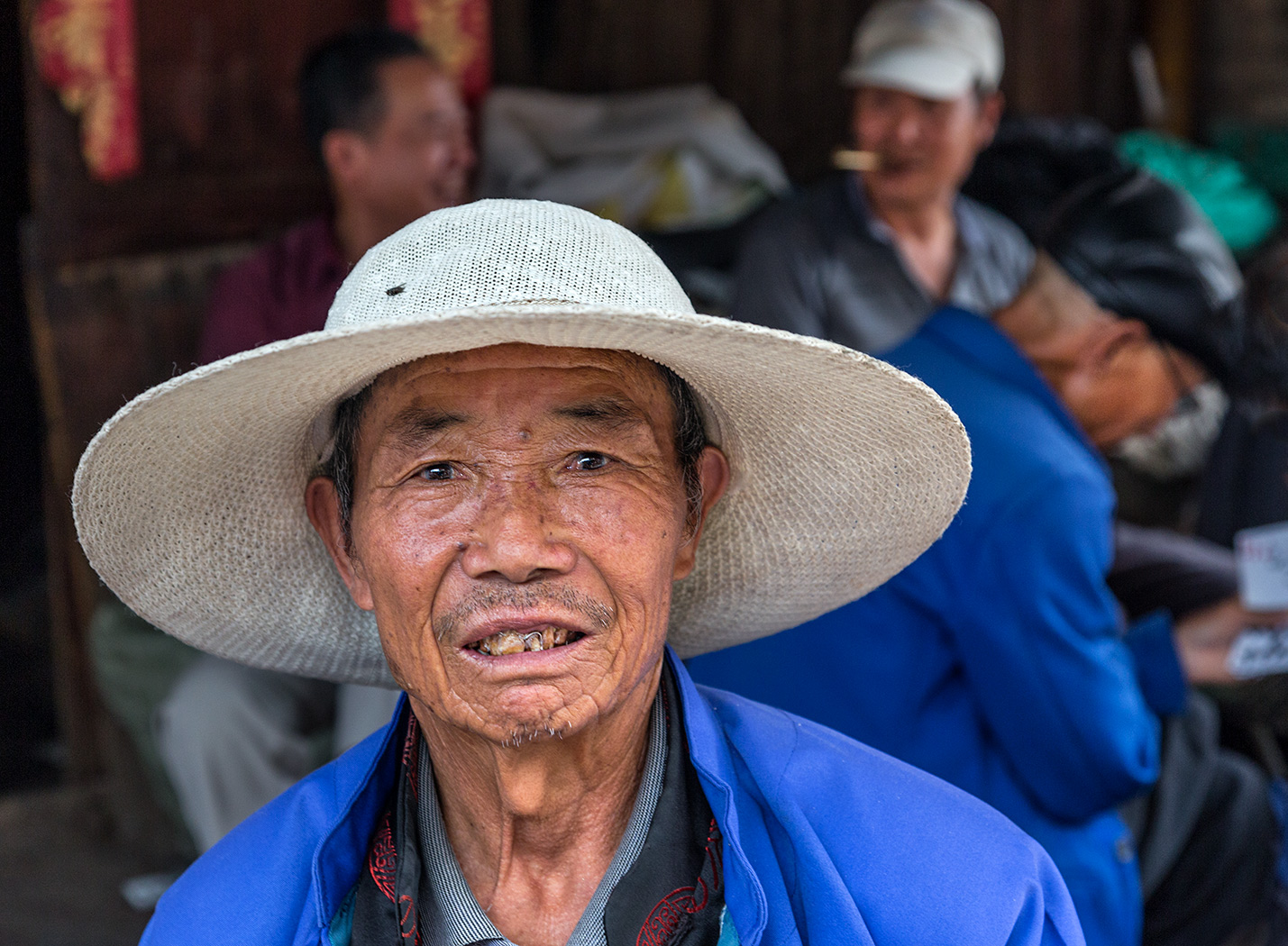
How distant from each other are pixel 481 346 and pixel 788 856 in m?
0.63

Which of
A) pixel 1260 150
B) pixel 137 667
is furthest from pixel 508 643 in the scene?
pixel 1260 150

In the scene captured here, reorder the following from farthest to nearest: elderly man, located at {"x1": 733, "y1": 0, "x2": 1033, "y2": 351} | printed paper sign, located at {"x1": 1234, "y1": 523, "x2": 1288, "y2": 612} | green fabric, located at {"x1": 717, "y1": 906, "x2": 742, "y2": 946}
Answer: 1. elderly man, located at {"x1": 733, "y1": 0, "x2": 1033, "y2": 351}
2. printed paper sign, located at {"x1": 1234, "y1": 523, "x2": 1288, "y2": 612}
3. green fabric, located at {"x1": 717, "y1": 906, "x2": 742, "y2": 946}

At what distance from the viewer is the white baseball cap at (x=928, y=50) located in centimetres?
388

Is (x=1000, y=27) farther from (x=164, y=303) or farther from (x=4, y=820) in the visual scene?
(x=4, y=820)

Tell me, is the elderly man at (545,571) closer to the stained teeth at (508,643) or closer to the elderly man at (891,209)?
the stained teeth at (508,643)

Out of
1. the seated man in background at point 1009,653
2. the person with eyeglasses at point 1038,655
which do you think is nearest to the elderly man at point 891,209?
the person with eyeglasses at point 1038,655

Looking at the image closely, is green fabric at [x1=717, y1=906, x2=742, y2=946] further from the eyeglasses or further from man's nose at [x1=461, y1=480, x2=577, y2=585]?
the eyeglasses

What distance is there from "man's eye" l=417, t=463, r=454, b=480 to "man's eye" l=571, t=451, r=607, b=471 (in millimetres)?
130

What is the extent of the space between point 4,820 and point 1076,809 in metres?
2.83

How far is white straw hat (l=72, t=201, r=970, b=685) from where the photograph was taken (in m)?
1.28

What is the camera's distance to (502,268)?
133cm

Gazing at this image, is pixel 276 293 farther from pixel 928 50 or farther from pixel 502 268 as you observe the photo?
pixel 502 268

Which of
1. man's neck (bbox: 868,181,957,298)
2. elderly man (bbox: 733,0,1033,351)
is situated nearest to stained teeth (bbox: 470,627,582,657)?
elderly man (bbox: 733,0,1033,351)

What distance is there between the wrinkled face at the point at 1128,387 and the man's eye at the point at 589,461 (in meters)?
1.51
